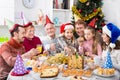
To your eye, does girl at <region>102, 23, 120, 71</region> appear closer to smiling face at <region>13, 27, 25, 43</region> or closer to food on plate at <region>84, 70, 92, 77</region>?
food on plate at <region>84, 70, 92, 77</region>

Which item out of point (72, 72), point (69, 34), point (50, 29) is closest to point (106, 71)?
point (72, 72)

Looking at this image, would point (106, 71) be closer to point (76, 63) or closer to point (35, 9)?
point (76, 63)

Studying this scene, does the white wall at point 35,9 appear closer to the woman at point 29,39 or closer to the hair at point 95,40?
the woman at point 29,39

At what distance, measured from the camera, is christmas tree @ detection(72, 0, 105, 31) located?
14.7ft

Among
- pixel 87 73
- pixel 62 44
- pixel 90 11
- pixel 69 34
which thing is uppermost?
pixel 90 11

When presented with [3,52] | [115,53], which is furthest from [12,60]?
[115,53]

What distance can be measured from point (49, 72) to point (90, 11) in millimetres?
2806

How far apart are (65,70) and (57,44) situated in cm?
104

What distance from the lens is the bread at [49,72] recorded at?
1880 millimetres

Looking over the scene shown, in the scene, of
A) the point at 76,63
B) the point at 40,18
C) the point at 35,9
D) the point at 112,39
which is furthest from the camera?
the point at 35,9

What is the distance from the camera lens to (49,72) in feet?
6.33

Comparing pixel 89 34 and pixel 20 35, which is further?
pixel 89 34

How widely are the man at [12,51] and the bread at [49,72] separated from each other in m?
0.51

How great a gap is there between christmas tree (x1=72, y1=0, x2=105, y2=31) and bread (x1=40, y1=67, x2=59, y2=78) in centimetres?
263
